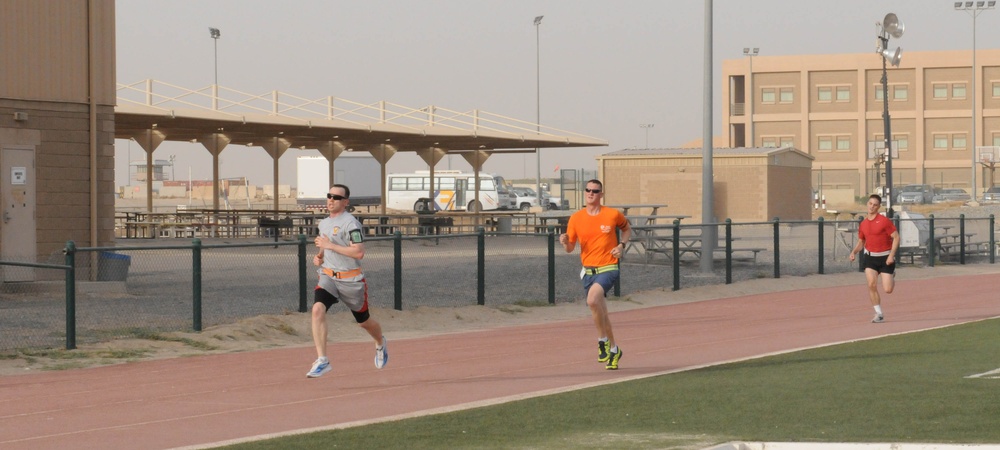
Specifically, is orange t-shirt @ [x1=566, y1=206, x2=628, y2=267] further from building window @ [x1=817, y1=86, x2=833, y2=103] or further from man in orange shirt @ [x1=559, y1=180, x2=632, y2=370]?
building window @ [x1=817, y1=86, x2=833, y2=103]

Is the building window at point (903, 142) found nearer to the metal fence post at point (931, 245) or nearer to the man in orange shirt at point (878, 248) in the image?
the metal fence post at point (931, 245)

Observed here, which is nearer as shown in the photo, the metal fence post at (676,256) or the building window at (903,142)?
the metal fence post at (676,256)

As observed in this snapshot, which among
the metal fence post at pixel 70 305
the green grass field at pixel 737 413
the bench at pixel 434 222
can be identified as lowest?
the green grass field at pixel 737 413

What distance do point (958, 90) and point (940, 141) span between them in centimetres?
369

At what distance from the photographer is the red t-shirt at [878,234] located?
61.4 feet

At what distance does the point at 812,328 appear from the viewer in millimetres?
18156

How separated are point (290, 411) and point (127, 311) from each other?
9041 mm

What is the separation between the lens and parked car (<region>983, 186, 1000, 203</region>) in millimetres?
74688

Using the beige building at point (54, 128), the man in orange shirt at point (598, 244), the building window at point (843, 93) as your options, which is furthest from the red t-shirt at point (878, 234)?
the building window at point (843, 93)

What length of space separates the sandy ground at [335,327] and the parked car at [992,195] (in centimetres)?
5254

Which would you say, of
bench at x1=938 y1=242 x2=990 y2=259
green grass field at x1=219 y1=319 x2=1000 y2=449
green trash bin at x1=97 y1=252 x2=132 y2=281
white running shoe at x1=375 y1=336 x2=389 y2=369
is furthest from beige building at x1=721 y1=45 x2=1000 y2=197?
green grass field at x1=219 y1=319 x2=1000 y2=449

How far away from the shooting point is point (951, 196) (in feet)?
266

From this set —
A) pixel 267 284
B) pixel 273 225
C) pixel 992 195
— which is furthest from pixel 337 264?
pixel 992 195

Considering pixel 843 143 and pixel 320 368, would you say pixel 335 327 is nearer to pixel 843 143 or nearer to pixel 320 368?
pixel 320 368
